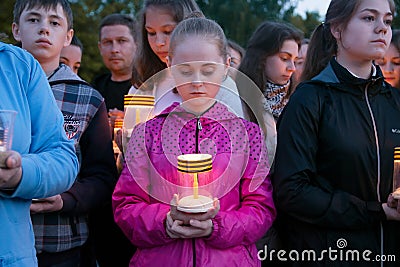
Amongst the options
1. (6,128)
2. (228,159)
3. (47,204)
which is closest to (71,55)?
(47,204)

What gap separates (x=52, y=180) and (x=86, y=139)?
920mm

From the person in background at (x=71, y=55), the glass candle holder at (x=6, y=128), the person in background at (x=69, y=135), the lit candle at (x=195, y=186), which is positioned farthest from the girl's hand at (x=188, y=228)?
the person in background at (x=71, y=55)

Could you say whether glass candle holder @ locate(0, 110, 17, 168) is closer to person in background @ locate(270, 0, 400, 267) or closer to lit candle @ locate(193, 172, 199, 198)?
lit candle @ locate(193, 172, 199, 198)

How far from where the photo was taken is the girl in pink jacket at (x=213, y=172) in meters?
2.13

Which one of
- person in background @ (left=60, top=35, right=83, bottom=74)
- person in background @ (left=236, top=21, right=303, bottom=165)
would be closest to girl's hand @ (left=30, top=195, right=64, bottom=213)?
person in background @ (left=236, top=21, right=303, bottom=165)

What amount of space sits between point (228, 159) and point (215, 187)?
0.55 ft

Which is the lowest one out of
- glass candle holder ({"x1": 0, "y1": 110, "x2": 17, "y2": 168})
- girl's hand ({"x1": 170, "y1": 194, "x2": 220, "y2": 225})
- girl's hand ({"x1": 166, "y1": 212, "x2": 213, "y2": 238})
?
girl's hand ({"x1": 166, "y1": 212, "x2": 213, "y2": 238})

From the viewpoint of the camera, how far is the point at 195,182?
1.88 metres

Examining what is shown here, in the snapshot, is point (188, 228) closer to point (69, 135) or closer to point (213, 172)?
point (213, 172)

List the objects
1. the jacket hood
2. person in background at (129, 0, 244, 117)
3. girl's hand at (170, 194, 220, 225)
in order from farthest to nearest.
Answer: person in background at (129, 0, 244, 117) < the jacket hood < girl's hand at (170, 194, 220, 225)

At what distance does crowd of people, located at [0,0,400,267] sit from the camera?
84.0 inches

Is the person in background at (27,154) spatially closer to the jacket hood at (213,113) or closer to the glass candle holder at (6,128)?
the glass candle holder at (6,128)

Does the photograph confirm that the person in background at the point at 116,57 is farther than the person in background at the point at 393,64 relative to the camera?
Yes

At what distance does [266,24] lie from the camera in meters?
3.87
